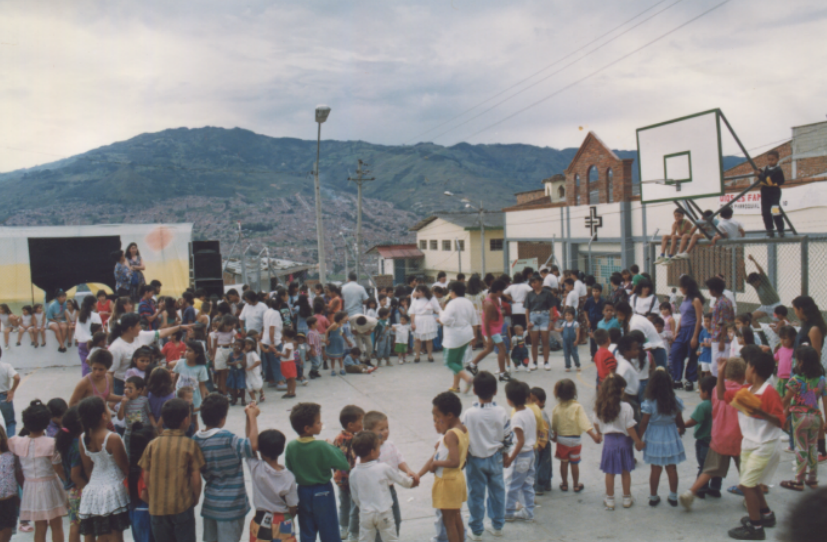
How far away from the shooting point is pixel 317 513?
4.05 m

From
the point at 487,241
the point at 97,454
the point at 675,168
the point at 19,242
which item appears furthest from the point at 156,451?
the point at 487,241

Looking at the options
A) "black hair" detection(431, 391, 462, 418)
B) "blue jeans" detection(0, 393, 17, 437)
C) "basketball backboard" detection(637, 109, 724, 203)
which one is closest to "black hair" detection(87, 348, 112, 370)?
"blue jeans" detection(0, 393, 17, 437)

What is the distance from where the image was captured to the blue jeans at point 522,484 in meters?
5.00

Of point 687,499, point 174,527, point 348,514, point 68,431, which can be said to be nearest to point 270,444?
point 174,527

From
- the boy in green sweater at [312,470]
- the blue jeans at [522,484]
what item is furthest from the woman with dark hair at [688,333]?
the boy in green sweater at [312,470]

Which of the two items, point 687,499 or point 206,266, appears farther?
point 206,266

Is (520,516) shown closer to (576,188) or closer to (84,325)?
(84,325)

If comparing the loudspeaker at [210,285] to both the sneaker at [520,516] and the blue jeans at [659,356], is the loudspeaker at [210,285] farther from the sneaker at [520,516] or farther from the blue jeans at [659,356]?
the sneaker at [520,516]

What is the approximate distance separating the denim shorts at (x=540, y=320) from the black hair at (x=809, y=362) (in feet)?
16.5

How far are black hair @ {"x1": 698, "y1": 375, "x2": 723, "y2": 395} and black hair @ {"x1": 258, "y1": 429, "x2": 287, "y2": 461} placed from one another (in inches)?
152

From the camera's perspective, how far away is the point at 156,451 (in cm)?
391

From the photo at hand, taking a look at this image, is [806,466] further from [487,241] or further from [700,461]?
[487,241]

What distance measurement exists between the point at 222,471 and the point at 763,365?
4.28m

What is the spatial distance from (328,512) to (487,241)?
48.4m
